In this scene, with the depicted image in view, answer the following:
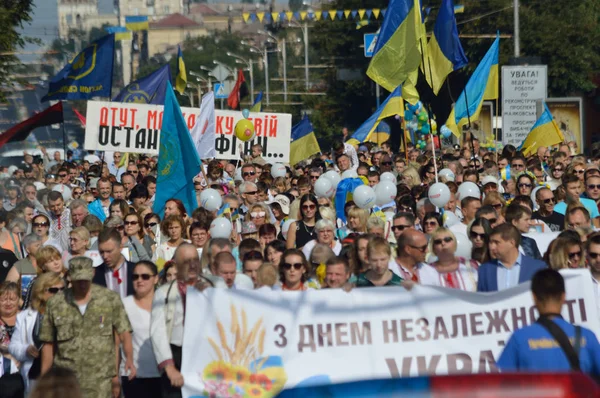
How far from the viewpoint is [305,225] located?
10930 mm

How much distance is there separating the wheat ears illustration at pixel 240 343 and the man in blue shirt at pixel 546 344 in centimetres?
188

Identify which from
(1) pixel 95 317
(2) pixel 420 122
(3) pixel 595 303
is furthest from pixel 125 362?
(2) pixel 420 122

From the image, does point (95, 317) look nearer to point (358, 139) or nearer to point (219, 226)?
point (219, 226)

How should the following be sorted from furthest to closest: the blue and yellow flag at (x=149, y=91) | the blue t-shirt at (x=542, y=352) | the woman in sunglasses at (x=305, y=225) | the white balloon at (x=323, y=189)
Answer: the blue and yellow flag at (x=149, y=91) < the white balloon at (x=323, y=189) < the woman in sunglasses at (x=305, y=225) < the blue t-shirt at (x=542, y=352)

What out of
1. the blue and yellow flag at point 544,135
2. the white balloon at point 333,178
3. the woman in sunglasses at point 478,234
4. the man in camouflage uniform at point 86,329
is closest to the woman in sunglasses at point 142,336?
the man in camouflage uniform at point 86,329

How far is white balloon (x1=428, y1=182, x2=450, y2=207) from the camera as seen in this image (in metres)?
11.5

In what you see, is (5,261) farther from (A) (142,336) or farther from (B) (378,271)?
(B) (378,271)

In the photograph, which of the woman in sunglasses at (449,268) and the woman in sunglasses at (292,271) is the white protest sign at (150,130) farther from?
the woman in sunglasses at (292,271)

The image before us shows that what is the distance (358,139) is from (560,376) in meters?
14.2

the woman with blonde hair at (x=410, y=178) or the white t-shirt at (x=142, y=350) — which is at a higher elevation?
the woman with blonde hair at (x=410, y=178)

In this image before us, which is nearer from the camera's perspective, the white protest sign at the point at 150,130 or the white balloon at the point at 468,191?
the white balloon at the point at 468,191

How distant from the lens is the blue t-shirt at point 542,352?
575 centimetres

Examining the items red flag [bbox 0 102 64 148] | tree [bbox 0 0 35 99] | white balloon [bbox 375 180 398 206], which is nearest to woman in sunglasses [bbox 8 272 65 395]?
white balloon [bbox 375 180 398 206]

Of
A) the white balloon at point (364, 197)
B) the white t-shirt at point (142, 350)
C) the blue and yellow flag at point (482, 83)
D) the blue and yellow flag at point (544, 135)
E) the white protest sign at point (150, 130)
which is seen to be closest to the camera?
the white t-shirt at point (142, 350)
